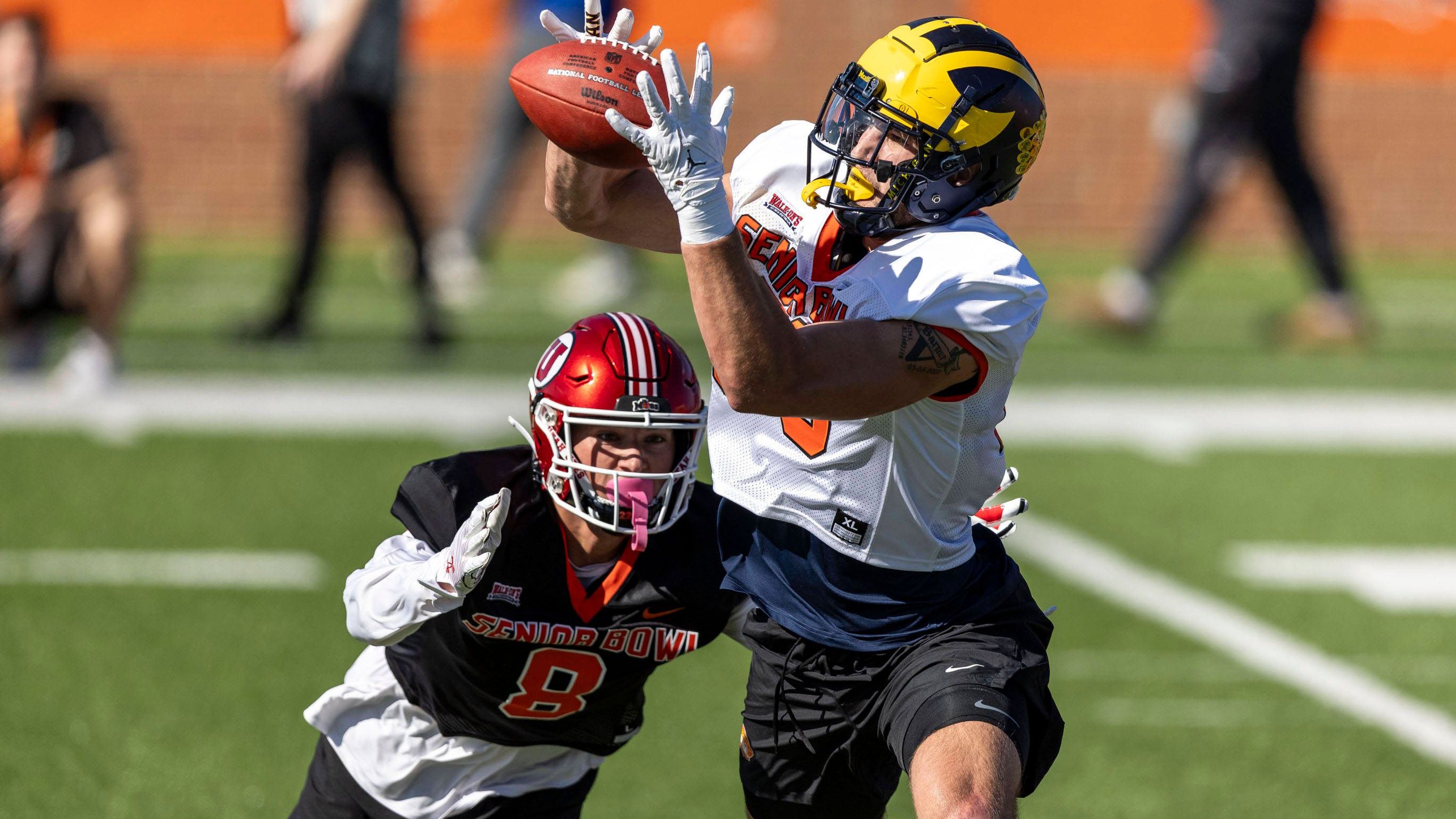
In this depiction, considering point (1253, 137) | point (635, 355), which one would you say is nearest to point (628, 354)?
point (635, 355)

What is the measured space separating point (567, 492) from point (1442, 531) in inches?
186

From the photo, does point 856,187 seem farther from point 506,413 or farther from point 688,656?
point 506,413

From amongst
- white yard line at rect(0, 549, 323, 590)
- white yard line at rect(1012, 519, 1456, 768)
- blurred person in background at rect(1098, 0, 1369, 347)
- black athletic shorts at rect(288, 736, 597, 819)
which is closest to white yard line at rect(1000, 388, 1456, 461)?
blurred person in background at rect(1098, 0, 1369, 347)

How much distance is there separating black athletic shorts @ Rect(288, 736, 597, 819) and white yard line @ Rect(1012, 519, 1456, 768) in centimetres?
257

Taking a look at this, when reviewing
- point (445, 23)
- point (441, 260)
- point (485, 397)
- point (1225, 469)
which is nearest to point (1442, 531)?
point (1225, 469)

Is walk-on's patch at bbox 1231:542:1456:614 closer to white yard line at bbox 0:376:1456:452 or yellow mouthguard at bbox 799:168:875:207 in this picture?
white yard line at bbox 0:376:1456:452

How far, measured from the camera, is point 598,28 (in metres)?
3.17

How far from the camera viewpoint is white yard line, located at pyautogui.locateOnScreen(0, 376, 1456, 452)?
7.38m

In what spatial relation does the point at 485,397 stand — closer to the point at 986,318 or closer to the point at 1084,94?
the point at 986,318

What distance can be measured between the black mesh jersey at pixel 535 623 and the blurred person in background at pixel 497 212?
6184 mm

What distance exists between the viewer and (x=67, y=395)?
7.58 meters

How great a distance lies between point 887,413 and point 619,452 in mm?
487

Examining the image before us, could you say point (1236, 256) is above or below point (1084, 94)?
below

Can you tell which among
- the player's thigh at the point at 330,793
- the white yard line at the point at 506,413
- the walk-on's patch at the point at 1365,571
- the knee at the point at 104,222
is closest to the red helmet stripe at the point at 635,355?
the player's thigh at the point at 330,793
